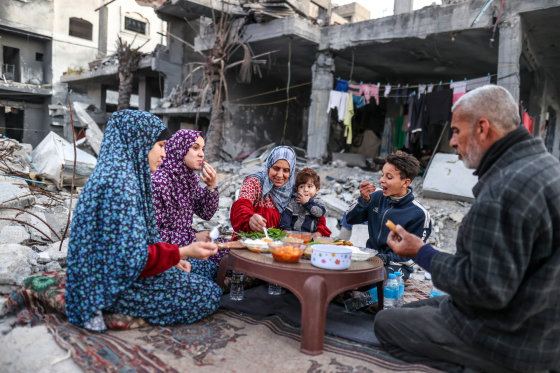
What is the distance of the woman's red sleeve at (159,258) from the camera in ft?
7.85

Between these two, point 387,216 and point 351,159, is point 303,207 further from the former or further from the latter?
point 351,159

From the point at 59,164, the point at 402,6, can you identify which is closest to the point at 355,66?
the point at 402,6

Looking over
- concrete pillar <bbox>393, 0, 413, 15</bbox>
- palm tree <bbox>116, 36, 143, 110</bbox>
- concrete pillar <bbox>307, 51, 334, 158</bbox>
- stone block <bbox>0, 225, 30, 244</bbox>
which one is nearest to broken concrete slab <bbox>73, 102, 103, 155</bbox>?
palm tree <bbox>116, 36, 143, 110</bbox>

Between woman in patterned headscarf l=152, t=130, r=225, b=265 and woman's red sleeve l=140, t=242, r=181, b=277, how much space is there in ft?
3.24

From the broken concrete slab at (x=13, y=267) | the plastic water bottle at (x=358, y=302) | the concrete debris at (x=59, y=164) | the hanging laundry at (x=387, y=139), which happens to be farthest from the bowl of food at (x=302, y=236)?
the hanging laundry at (x=387, y=139)

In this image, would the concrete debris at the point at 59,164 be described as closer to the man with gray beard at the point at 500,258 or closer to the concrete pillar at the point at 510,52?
the man with gray beard at the point at 500,258

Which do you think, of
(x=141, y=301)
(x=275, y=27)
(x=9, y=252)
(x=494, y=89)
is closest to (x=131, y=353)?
(x=141, y=301)

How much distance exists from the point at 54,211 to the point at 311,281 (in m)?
6.22

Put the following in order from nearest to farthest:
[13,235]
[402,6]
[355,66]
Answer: [13,235], [402,6], [355,66]

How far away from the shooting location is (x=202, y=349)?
7.93 ft

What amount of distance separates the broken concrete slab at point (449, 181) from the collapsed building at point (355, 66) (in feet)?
3.06

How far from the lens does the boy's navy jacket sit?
3.49 meters

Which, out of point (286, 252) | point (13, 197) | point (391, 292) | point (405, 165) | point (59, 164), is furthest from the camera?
point (59, 164)

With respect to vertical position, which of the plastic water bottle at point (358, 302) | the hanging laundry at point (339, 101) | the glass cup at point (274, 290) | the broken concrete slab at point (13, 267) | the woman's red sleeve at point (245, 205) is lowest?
the glass cup at point (274, 290)
